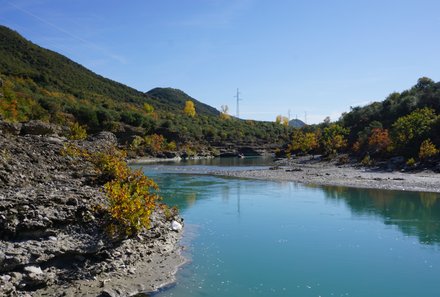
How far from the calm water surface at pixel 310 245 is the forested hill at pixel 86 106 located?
4815 cm

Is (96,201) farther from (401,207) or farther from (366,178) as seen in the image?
(366,178)

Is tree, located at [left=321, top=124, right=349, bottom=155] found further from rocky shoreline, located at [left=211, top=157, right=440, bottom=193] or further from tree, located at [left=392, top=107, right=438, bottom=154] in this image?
rocky shoreline, located at [left=211, top=157, right=440, bottom=193]

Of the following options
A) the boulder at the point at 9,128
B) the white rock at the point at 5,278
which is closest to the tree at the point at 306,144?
the boulder at the point at 9,128

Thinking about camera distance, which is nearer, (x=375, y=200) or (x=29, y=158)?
(x=29, y=158)

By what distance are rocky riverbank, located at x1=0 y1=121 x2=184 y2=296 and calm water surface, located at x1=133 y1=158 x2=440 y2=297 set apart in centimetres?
126

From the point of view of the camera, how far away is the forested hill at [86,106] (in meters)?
81.9

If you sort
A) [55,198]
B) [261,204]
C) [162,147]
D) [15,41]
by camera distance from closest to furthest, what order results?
[55,198]
[261,204]
[162,147]
[15,41]

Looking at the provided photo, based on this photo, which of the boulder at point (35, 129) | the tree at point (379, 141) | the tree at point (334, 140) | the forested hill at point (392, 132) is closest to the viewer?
the boulder at point (35, 129)

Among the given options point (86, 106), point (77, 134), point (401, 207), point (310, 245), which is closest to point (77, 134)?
point (77, 134)

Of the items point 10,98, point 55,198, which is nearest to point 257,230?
point 55,198

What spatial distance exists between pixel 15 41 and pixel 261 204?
5164 inches

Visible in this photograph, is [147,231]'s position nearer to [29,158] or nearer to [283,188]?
[29,158]

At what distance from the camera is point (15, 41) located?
132875 millimetres

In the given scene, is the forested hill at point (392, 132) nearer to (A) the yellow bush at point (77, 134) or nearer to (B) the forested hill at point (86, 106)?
(A) the yellow bush at point (77, 134)
